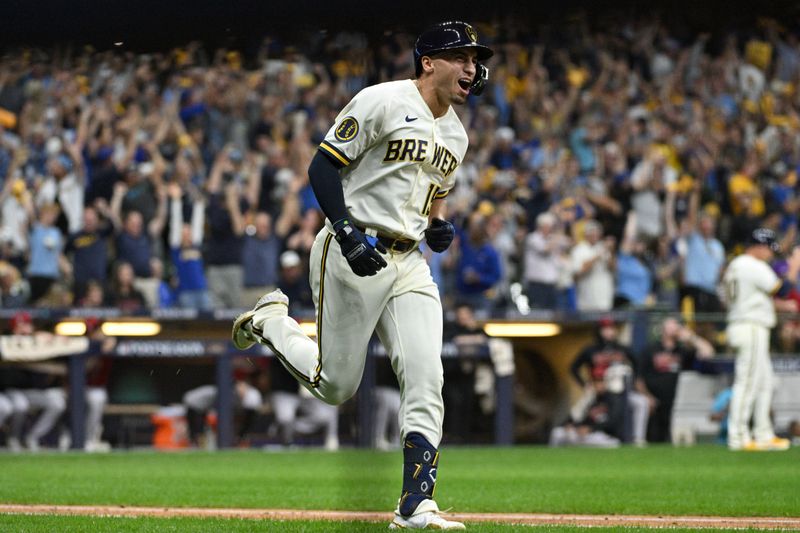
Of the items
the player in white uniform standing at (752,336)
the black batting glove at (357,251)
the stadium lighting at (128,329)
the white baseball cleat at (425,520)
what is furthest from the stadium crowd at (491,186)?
the white baseball cleat at (425,520)

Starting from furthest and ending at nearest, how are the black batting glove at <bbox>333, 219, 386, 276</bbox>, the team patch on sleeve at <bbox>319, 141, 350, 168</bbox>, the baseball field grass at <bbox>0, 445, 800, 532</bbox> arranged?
the baseball field grass at <bbox>0, 445, 800, 532</bbox> < the team patch on sleeve at <bbox>319, 141, 350, 168</bbox> < the black batting glove at <bbox>333, 219, 386, 276</bbox>

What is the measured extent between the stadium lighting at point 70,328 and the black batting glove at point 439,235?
7720mm

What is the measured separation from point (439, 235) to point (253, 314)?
1092mm

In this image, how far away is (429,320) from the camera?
5.63m

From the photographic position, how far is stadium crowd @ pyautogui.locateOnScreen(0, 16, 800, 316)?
11.5 m

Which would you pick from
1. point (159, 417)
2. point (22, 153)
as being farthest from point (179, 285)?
point (22, 153)

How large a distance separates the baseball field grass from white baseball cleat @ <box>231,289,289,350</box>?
96cm

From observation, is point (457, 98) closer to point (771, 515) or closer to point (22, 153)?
point (771, 515)

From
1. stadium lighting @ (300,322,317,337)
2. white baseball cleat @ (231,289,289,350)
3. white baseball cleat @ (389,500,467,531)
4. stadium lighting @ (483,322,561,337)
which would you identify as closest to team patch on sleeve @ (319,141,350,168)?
white baseball cleat @ (231,289,289,350)

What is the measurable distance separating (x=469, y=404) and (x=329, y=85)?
12.5 feet

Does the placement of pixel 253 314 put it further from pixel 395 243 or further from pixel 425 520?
pixel 425 520

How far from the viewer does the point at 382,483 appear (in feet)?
28.9

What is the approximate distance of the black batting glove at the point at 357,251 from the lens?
17.2 ft

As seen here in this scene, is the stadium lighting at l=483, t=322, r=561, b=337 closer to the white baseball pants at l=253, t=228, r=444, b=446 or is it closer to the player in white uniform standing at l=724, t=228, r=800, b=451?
the player in white uniform standing at l=724, t=228, r=800, b=451
